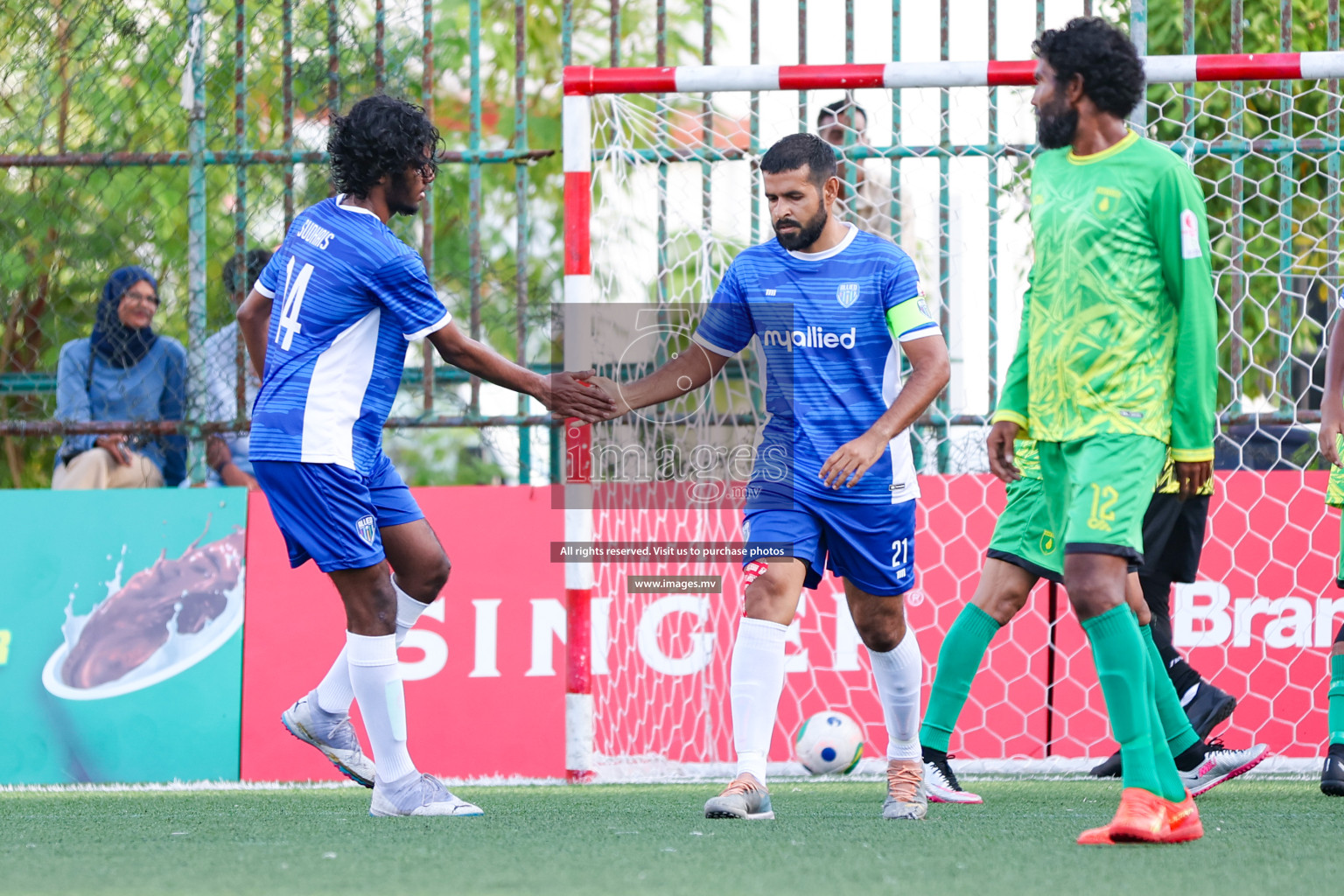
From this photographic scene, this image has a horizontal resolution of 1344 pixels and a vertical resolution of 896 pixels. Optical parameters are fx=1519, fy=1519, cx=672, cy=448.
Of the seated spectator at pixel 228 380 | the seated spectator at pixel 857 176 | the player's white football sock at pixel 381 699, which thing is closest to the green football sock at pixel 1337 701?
the seated spectator at pixel 857 176

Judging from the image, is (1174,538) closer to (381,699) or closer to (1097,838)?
(1097,838)

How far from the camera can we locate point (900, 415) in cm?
398

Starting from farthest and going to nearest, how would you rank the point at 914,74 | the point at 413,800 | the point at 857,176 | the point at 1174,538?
1. the point at 857,176
2. the point at 914,74
3. the point at 1174,538
4. the point at 413,800

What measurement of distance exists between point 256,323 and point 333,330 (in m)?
0.53

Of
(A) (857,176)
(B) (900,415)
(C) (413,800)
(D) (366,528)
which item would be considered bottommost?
(C) (413,800)

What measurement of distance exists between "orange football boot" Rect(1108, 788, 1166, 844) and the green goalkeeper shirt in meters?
0.77

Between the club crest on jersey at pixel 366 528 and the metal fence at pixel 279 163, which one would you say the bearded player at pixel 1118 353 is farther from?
the metal fence at pixel 279 163

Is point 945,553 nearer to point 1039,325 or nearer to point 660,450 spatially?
point 660,450

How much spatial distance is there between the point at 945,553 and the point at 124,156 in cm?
368

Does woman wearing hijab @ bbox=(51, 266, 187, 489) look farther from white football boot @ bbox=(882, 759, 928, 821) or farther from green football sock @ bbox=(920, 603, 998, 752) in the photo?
white football boot @ bbox=(882, 759, 928, 821)

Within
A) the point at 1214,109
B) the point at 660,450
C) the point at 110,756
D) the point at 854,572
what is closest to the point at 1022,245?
the point at 660,450

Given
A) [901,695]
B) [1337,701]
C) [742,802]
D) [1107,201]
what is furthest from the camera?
[1337,701]

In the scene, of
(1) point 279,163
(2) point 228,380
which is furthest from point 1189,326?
(2) point 228,380

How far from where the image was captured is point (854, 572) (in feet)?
13.7
